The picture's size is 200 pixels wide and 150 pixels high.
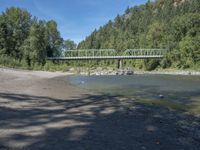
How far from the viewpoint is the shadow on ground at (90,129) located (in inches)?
479

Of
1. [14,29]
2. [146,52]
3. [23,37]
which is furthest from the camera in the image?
[146,52]

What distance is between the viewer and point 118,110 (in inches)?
824

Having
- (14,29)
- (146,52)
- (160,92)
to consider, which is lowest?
(160,92)

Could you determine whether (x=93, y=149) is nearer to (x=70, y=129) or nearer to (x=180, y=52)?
(x=70, y=129)

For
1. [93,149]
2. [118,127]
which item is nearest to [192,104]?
[118,127]

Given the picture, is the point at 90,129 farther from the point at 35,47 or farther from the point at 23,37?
the point at 23,37

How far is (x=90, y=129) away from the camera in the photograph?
14406 millimetres

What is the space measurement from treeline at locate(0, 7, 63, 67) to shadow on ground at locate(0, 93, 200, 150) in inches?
3847

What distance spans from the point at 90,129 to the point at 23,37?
4688 inches

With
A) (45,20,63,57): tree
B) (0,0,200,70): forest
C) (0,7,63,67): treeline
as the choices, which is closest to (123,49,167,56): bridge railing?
(0,0,200,70): forest

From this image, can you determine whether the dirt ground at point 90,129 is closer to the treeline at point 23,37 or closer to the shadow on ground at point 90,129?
the shadow on ground at point 90,129

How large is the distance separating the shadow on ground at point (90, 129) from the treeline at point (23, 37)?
97.7 metres

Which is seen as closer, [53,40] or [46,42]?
[46,42]

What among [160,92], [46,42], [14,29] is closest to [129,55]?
[46,42]
